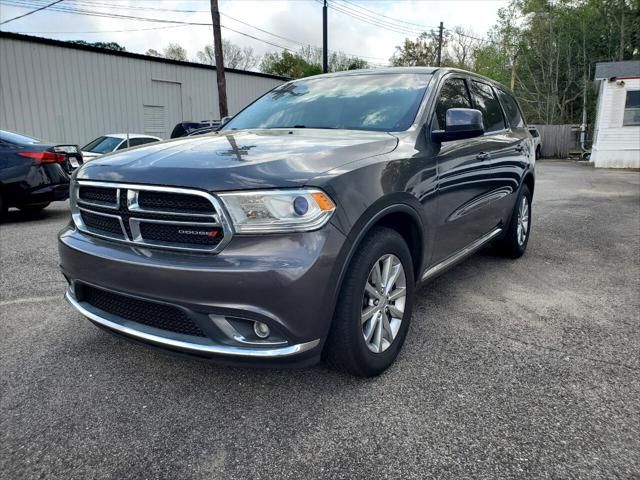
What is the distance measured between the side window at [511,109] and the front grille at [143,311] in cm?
398

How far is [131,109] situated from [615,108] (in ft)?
60.0

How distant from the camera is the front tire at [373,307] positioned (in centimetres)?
235

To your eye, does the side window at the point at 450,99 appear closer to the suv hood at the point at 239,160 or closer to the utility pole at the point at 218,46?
the suv hood at the point at 239,160

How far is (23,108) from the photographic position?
1617 cm

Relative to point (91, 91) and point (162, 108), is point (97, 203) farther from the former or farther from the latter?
point (162, 108)

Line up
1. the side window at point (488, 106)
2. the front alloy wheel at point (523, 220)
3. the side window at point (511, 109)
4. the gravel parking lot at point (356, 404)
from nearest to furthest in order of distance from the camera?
the gravel parking lot at point (356, 404), the side window at point (488, 106), the side window at point (511, 109), the front alloy wheel at point (523, 220)

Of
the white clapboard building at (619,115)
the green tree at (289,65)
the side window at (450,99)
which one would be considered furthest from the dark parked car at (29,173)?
the green tree at (289,65)

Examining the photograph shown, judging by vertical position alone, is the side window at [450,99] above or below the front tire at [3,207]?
above

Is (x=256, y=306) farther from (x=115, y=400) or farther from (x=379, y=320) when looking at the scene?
(x=115, y=400)

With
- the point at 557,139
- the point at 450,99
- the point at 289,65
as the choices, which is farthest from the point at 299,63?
the point at 450,99

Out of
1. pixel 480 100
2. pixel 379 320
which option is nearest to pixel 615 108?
pixel 480 100

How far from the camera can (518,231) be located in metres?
5.11

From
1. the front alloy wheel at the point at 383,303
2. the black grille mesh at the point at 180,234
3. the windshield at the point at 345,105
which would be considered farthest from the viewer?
the windshield at the point at 345,105

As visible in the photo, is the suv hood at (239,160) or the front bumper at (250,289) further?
the suv hood at (239,160)
